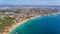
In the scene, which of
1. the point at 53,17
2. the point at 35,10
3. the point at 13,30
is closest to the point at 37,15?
the point at 35,10

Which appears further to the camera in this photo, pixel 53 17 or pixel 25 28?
pixel 25 28

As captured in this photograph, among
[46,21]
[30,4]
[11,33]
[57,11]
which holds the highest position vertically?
[30,4]

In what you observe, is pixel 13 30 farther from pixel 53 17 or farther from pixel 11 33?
pixel 53 17

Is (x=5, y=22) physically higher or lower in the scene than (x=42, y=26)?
higher

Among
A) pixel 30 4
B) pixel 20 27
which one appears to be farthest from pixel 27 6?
pixel 20 27

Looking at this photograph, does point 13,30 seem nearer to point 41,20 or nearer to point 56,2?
point 41,20

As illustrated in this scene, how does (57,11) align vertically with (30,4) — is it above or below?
below
